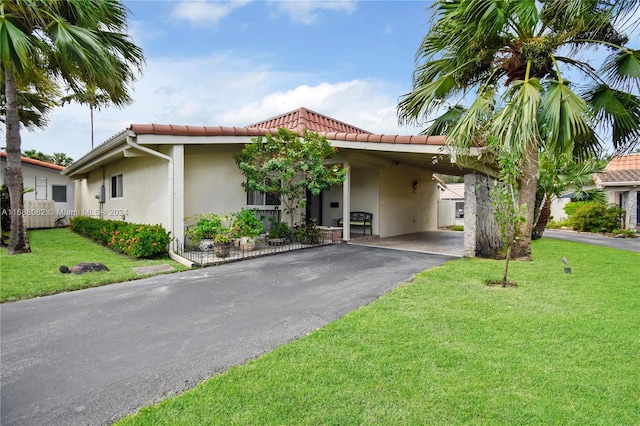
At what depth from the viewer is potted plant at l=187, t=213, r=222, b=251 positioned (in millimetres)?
9031

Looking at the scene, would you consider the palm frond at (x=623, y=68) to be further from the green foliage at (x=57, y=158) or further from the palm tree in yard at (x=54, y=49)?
the green foliage at (x=57, y=158)

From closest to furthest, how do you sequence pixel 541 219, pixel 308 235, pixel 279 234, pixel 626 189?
pixel 279 234 < pixel 308 235 < pixel 541 219 < pixel 626 189

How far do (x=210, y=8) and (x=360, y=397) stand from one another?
11547mm

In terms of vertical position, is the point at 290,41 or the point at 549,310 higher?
the point at 290,41

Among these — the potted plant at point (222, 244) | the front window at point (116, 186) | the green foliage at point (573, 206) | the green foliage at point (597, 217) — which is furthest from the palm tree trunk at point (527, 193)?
the green foliage at point (573, 206)

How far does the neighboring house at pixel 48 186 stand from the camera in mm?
17641

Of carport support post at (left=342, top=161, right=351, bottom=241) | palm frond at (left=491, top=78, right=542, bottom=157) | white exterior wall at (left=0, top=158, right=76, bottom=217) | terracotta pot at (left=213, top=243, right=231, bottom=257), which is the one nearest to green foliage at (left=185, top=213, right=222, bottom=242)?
terracotta pot at (left=213, top=243, right=231, bottom=257)

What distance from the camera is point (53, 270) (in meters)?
7.18

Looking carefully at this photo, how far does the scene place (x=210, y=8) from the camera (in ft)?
34.1

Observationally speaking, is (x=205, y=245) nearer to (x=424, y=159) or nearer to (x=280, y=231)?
(x=280, y=231)

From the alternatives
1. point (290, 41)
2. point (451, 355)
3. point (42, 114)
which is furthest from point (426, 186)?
point (42, 114)

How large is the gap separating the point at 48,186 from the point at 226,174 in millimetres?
14911

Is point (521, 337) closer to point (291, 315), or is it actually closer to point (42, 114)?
point (291, 315)

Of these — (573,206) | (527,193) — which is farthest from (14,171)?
(573,206)
